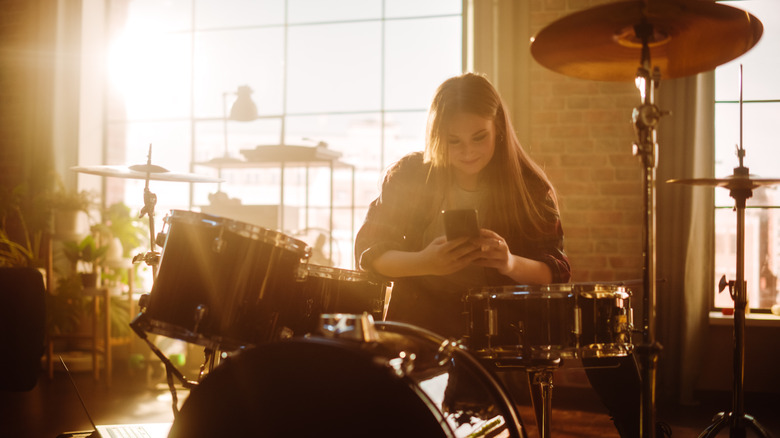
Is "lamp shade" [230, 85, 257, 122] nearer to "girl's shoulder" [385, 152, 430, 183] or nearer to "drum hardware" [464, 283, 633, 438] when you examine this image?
"girl's shoulder" [385, 152, 430, 183]

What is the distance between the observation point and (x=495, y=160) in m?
1.98

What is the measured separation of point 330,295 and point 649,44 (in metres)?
1.02

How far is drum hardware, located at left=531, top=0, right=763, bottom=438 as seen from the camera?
1479mm

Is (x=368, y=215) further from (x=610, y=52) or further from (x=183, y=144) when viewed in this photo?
(x=183, y=144)

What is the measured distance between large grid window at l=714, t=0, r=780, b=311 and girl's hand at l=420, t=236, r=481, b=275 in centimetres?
252

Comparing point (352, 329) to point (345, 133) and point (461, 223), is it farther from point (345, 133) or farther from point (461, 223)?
point (345, 133)

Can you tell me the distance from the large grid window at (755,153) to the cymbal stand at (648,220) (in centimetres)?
229

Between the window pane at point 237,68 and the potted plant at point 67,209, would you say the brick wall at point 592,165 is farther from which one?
the potted plant at point 67,209

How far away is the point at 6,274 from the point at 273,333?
1.52 meters

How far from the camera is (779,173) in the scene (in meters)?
3.59

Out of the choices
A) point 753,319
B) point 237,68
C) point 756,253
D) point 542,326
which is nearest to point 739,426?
point 542,326

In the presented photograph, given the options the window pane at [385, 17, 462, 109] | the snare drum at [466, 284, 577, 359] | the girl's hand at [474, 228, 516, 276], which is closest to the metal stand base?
the snare drum at [466, 284, 577, 359]

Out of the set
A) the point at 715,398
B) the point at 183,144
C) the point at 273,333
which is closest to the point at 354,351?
the point at 273,333

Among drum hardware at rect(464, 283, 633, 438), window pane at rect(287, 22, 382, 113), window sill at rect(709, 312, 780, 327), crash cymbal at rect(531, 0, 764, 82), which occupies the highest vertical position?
window pane at rect(287, 22, 382, 113)
